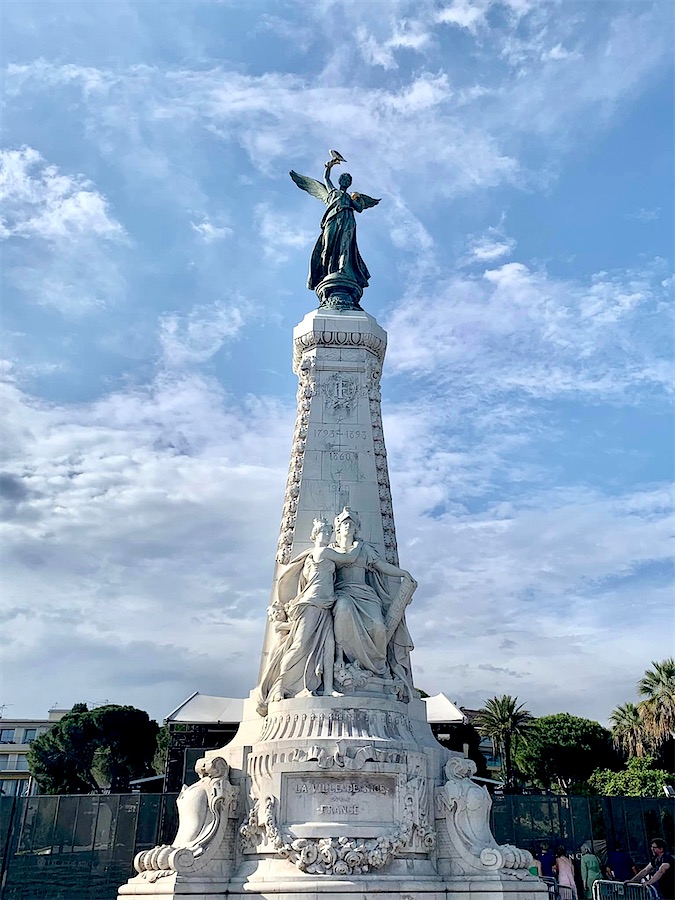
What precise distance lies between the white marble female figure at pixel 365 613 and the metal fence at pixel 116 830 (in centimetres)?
925

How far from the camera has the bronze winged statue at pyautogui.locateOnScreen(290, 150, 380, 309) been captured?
20391mm

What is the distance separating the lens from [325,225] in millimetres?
21156

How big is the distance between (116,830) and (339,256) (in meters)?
16.9

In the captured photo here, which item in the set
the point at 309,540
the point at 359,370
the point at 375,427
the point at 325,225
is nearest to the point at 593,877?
the point at 309,540

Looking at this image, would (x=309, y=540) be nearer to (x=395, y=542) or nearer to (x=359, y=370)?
(x=395, y=542)

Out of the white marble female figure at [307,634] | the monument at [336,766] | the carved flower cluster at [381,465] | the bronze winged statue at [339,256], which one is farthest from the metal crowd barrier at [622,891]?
the bronze winged statue at [339,256]

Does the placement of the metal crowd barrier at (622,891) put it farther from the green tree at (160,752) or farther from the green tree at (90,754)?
the green tree at (90,754)

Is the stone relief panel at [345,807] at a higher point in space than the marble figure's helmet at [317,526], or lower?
lower

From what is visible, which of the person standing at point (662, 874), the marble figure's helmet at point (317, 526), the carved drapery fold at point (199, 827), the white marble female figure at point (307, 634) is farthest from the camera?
the marble figure's helmet at point (317, 526)

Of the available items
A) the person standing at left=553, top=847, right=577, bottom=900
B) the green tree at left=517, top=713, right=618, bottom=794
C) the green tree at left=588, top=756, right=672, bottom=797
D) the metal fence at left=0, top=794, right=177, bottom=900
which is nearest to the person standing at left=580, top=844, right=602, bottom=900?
the person standing at left=553, top=847, right=577, bottom=900

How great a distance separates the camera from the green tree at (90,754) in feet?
166

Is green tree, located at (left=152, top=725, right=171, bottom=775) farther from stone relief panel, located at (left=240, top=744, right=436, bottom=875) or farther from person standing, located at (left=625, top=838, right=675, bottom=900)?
stone relief panel, located at (left=240, top=744, right=436, bottom=875)

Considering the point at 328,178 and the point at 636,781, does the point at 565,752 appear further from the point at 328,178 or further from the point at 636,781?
the point at 328,178

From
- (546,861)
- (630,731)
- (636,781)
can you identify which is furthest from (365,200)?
(630,731)
